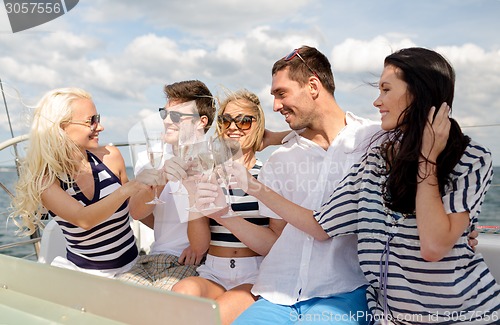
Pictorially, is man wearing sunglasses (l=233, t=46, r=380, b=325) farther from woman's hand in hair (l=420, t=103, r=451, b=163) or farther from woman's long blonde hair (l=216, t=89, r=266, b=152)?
woman's hand in hair (l=420, t=103, r=451, b=163)

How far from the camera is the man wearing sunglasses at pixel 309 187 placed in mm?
1721

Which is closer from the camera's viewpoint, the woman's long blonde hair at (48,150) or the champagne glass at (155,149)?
the champagne glass at (155,149)

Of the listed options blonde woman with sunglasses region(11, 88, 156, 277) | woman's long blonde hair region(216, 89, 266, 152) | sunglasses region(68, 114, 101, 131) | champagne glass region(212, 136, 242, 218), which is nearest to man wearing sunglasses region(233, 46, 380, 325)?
woman's long blonde hair region(216, 89, 266, 152)

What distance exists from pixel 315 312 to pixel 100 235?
0.99 meters

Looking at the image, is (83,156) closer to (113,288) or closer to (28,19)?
(28,19)

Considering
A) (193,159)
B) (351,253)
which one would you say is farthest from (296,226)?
(193,159)

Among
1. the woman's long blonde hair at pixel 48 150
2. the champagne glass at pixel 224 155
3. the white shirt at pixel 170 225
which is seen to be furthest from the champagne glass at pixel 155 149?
the white shirt at pixel 170 225

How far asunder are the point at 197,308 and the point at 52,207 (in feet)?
3.98

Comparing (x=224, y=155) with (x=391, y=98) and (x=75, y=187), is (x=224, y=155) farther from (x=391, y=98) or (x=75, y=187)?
(x=75, y=187)

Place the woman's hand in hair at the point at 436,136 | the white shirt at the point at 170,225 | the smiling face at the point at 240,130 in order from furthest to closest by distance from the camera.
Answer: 1. the white shirt at the point at 170,225
2. the smiling face at the point at 240,130
3. the woman's hand in hair at the point at 436,136

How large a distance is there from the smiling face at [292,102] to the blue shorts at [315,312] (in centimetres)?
71

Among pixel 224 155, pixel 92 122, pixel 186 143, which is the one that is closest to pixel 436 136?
pixel 224 155

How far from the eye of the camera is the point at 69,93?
6.56ft

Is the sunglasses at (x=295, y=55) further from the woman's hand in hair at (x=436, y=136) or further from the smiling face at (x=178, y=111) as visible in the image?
the woman's hand in hair at (x=436, y=136)
